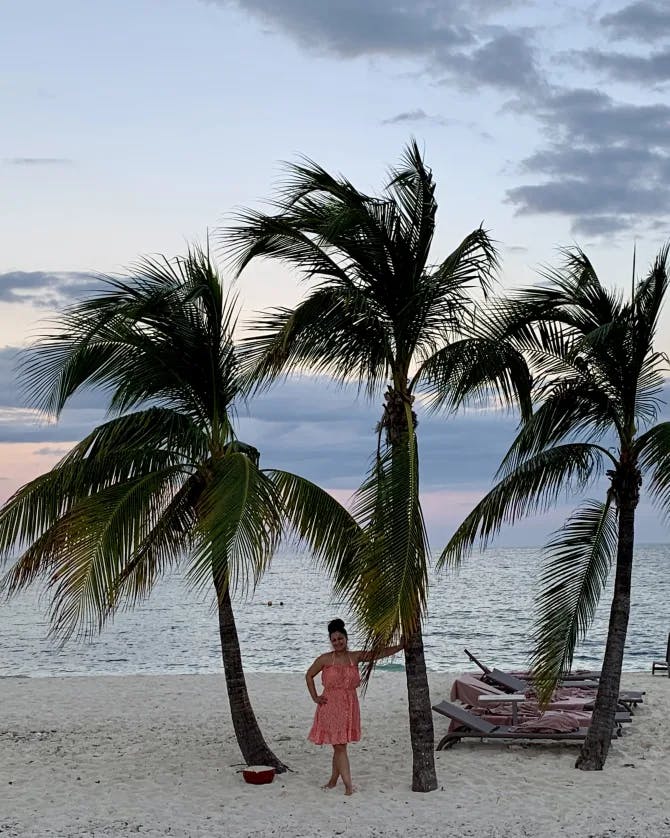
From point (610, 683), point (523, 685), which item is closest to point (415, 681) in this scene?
point (610, 683)

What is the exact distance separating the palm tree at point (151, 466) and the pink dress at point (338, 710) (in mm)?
1159

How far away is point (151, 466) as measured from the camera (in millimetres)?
10422

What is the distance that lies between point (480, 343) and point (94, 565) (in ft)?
14.3

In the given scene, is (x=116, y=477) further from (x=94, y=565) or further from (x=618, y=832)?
(x=618, y=832)

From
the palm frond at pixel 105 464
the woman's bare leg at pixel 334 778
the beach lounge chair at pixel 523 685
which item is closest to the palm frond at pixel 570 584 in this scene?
the woman's bare leg at pixel 334 778

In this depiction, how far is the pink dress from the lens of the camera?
31.6 ft

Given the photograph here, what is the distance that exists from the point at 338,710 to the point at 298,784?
1215 mm

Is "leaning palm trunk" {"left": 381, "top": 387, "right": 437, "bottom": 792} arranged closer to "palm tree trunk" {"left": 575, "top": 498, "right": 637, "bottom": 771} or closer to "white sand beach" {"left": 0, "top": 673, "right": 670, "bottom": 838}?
"white sand beach" {"left": 0, "top": 673, "right": 670, "bottom": 838}

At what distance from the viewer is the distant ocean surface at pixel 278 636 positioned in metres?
37.9

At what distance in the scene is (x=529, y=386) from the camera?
1105cm

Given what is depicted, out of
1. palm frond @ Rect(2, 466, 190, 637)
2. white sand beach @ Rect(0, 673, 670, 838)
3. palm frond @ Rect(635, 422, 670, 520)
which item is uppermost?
palm frond @ Rect(635, 422, 670, 520)

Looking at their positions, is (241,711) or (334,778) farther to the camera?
(241,711)

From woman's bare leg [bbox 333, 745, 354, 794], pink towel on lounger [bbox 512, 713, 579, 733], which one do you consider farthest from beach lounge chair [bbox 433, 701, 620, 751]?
woman's bare leg [bbox 333, 745, 354, 794]

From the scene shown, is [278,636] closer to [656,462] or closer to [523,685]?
[523,685]
